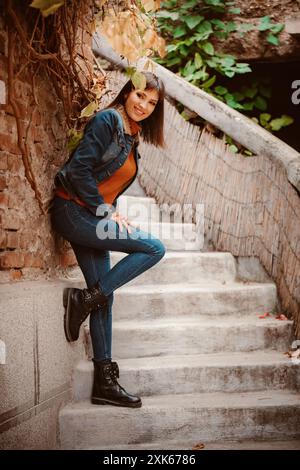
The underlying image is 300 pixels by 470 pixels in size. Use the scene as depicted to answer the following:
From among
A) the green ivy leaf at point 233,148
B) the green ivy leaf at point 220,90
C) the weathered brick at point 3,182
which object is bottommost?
the weathered brick at point 3,182

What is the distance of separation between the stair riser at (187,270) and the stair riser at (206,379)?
2.83ft

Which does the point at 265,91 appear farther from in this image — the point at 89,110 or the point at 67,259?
the point at 67,259

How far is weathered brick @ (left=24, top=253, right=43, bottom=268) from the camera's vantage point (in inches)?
98.8

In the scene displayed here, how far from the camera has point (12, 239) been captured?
2381mm

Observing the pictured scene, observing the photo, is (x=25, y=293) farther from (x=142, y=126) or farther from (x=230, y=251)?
(x=230, y=251)

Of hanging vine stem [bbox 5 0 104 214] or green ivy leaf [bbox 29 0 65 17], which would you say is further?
hanging vine stem [bbox 5 0 104 214]

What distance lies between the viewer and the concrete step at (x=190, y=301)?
337 centimetres

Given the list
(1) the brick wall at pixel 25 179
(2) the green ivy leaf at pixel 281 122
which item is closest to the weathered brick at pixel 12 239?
(1) the brick wall at pixel 25 179

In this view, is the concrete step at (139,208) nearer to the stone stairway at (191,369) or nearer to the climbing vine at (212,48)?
the stone stairway at (191,369)

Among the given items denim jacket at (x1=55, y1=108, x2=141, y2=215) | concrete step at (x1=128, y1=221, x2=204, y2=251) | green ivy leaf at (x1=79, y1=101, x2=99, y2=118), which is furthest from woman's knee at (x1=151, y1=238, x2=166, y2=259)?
concrete step at (x1=128, y1=221, x2=204, y2=251)

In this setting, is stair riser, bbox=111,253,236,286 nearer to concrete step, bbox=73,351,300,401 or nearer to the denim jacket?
concrete step, bbox=73,351,300,401

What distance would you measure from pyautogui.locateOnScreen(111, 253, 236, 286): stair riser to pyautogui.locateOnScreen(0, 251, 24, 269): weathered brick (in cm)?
124

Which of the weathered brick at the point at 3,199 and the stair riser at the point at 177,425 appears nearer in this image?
the weathered brick at the point at 3,199

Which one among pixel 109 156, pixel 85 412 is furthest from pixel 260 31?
pixel 85 412
